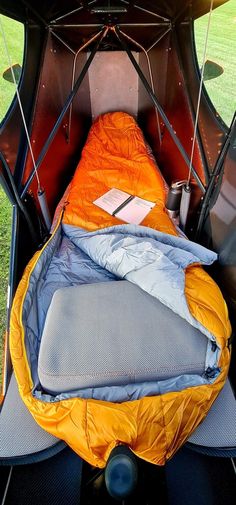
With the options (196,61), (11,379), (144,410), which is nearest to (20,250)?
(11,379)

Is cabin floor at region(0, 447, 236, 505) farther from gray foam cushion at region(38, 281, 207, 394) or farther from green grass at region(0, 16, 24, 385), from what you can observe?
green grass at region(0, 16, 24, 385)

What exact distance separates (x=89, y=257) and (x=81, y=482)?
1.00 metres

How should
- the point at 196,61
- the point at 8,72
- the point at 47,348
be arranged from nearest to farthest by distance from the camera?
the point at 47,348 → the point at 8,72 → the point at 196,61

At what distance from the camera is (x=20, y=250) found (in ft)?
5.45

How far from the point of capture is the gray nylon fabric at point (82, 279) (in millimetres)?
1019

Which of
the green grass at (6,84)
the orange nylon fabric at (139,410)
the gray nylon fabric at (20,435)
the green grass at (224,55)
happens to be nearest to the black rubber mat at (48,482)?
the gray nylon fabric at (20,435)

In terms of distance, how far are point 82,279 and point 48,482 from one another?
0.85 meters

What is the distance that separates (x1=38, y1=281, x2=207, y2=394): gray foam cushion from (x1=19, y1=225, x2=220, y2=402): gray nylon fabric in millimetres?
31

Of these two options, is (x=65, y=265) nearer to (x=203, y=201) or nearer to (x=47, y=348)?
(x=47, y=348)

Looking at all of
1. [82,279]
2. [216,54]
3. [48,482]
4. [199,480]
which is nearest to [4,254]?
[82,279]

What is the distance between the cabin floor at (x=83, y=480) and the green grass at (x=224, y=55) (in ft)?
5.53

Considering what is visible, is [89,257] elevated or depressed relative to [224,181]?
depressed

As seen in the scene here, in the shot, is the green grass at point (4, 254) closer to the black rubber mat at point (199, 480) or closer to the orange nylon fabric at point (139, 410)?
the orange nylon fabric at point (139, 410)

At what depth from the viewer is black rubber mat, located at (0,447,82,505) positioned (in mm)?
1148
